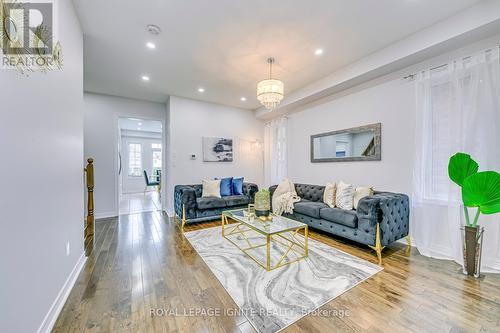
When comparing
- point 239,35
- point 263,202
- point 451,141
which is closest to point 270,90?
point 239,35

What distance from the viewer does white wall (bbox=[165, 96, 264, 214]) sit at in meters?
4.89

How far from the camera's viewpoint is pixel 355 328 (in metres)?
1.52

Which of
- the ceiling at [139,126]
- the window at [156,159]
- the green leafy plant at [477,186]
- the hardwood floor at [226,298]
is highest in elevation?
the ceiling at [139,126]

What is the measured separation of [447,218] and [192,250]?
3510 mm

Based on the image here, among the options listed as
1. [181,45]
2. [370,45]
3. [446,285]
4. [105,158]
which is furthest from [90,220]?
[370,45]

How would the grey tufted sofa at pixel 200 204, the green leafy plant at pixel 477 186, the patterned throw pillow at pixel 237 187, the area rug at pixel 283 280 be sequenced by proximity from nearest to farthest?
the area rug at pixel 283 280 < the green leafy plant at pixel 477 186 < the grey tufted sofa at pixel 200 204 < the patterned throw pillow at pixel 237 187

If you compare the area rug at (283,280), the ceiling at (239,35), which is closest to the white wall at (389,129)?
the ceiling at (239,35)

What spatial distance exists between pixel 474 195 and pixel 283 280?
2213 mm

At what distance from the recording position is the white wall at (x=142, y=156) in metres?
9.27

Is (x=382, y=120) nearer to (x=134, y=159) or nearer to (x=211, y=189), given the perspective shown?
(x=211, y=189)

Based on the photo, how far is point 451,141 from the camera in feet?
8.60

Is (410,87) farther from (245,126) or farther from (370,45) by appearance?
(245,126)

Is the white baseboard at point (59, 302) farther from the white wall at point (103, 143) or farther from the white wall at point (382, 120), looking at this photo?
the white wall at point (382, 120)

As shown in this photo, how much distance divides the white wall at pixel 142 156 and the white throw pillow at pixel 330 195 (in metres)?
8.57
